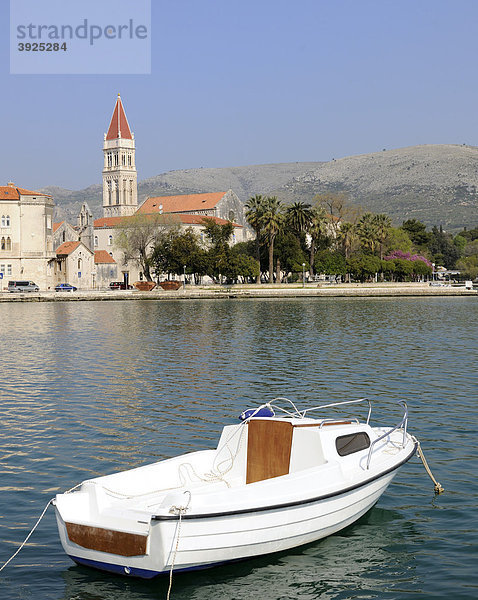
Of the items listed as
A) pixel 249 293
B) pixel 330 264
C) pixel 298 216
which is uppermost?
pixel 298 216

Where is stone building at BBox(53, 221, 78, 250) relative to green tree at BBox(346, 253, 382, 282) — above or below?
above

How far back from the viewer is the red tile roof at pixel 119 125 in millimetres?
171125

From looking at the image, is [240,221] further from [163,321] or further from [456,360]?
[456,360]

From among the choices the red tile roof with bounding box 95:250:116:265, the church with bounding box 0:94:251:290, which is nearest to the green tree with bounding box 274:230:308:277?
the church with bounding box 0:94:251:290

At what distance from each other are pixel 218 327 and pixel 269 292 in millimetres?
52093

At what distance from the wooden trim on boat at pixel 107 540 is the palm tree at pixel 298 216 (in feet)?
368

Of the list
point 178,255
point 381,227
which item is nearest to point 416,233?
point 381,227

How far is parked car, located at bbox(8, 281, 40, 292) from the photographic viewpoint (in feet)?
371

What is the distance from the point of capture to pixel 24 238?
118m

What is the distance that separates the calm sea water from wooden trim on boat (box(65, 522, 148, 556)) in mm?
800

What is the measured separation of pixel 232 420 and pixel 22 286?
98.0 meters

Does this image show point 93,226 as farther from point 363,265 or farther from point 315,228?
point 363,265

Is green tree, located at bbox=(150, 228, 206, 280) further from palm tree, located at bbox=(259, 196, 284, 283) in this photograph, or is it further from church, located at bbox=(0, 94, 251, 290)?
palm tree, located at bbox=(259, 196, 284, 283)

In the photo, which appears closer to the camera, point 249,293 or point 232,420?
point 232,420
